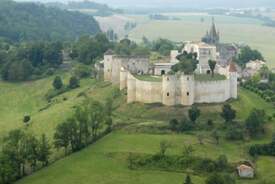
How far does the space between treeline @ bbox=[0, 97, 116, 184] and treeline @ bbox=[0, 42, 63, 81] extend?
30.7 meters

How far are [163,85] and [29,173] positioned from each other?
2054 centimetres

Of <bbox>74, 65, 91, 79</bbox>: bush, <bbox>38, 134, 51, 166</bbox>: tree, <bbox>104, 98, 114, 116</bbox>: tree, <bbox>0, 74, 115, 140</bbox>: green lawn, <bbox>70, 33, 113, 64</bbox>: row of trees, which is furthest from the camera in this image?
<bbox>70, 33, 113, 64</bbox>: row of trees

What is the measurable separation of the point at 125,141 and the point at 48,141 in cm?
861

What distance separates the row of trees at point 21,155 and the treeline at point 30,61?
4145 centimetres

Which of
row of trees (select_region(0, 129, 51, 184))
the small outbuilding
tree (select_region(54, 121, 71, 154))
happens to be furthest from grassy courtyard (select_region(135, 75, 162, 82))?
the small outbuilding

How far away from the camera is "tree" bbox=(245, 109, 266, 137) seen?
70.8 metres

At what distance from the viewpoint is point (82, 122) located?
6944cm

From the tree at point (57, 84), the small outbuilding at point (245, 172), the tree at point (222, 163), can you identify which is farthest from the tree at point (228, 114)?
the tree at point (57, 84)

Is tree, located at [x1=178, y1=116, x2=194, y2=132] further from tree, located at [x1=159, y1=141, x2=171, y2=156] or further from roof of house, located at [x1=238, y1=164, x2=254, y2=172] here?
roof of house, located at [x1=238, y1=164, x2=254, y2=172]

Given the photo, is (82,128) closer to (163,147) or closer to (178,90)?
(163,147)

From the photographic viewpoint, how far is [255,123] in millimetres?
70625

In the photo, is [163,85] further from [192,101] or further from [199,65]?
[199,65]

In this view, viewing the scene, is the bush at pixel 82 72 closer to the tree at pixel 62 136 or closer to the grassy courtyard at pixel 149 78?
the grassy courtyard at pixel 149 78

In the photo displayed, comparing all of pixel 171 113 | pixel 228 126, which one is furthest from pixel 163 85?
pixel 228 126
